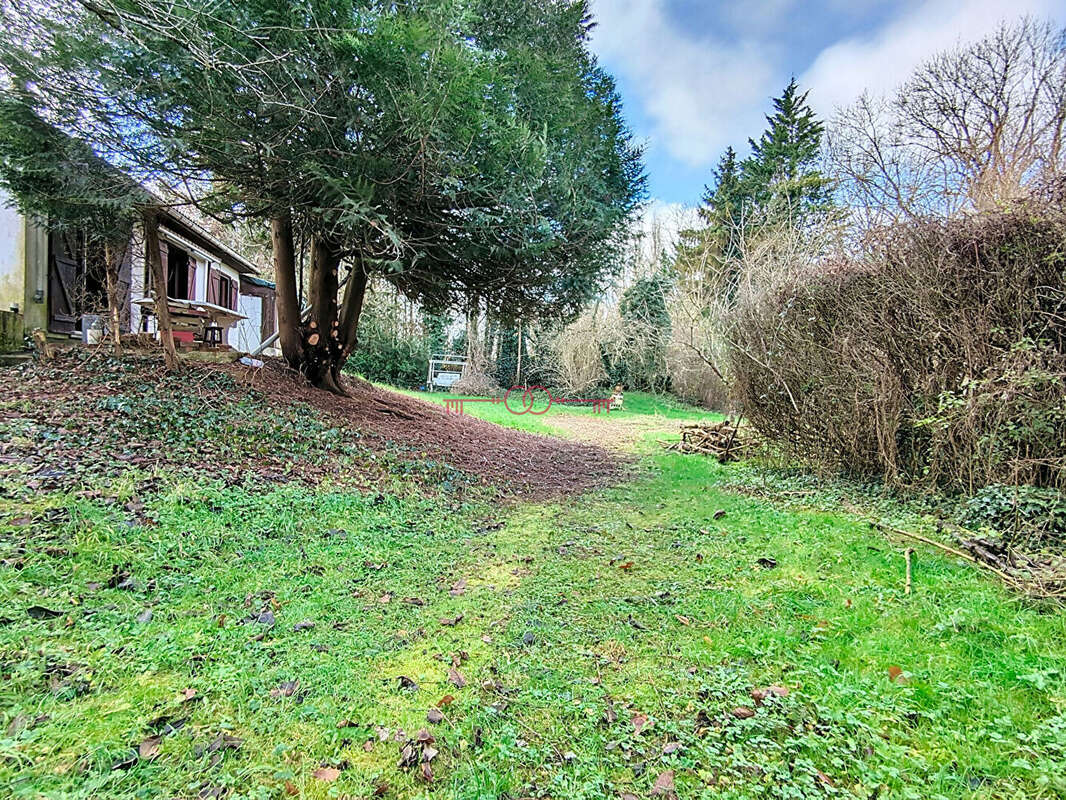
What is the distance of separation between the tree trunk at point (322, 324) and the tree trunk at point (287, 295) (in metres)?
0.13

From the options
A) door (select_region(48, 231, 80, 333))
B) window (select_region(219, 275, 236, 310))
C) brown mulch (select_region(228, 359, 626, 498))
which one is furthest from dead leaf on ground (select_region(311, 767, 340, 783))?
window (select_region(219, 275, 236, 310))

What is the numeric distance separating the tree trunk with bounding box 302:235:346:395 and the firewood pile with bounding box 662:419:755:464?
6.54m

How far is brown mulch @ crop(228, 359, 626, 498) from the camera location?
21.6 ft

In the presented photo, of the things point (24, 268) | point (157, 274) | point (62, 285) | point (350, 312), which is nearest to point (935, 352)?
point (350, 312)

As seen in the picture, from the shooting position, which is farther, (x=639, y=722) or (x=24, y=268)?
(x=24, y=268)

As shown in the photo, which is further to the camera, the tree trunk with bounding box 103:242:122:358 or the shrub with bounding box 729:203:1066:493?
the tree trunk with bounding box 103:242:122:358

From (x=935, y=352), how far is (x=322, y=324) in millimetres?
7971

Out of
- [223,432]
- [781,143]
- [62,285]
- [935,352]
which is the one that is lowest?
[223,432]

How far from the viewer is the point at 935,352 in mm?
4629

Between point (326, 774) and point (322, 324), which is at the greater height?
Result: point (322, 324)

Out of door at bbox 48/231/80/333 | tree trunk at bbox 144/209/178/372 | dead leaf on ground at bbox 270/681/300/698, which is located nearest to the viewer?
dead leaf on ground at bbox 270/681/300/698

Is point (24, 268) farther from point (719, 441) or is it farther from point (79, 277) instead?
point (719, 441)

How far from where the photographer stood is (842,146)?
7.67m

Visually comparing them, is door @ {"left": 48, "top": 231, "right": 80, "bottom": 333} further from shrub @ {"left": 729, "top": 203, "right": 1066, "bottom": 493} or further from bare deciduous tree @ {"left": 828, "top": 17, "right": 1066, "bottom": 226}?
bare deciduous tree @ {"left": 828, "top": 17, "right": 1066, "bottom": 226}
